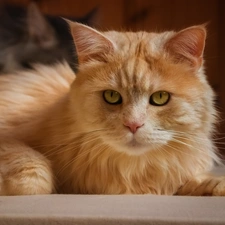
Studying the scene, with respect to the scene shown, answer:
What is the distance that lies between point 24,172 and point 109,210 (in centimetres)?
38

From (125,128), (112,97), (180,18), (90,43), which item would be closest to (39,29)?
(180,18)

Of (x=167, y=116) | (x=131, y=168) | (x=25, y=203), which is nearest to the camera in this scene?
(x=25, y=203)

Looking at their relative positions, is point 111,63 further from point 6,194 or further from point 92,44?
point 6,194

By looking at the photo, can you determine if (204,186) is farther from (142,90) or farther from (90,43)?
(90,43)

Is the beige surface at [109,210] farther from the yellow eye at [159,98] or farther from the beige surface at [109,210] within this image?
the yellow eye at [159,98]

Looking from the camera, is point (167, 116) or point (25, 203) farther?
point (167, 116)

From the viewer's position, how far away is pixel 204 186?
1.51 m

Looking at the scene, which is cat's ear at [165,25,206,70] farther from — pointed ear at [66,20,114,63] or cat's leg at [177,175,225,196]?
cat's leg at [177,175,225,196]

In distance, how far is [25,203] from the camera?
1.29 metres

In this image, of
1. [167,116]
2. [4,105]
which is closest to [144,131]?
[167,116]

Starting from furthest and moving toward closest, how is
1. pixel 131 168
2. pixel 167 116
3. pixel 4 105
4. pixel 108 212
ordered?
pixel 4 105 < pixel 131 168 < pixel 167 116 < pixel 108 212

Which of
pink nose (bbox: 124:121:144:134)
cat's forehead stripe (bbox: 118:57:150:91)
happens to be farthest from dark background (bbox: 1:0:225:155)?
pink nose (bbox: 124:121:144:134)

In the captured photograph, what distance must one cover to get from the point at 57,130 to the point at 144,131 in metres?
0.37

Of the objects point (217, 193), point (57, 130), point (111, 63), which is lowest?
point (217, 193)
